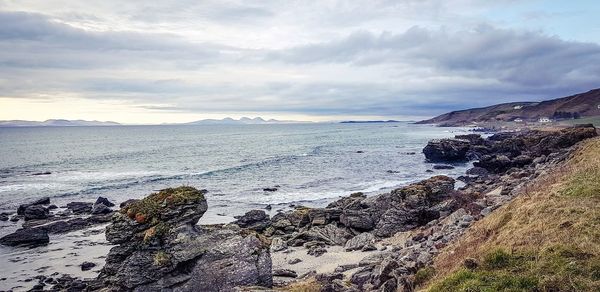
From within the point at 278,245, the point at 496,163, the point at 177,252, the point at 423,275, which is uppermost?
the point at 177,252

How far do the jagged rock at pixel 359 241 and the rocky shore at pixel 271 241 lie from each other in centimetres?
7

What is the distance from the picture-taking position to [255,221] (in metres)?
39.4

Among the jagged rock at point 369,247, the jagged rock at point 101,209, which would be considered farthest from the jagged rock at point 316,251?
the jagged rock at point 101,209

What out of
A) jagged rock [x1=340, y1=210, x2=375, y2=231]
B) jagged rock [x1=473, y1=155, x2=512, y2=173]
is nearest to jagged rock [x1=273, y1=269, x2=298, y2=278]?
jagged rock [x1=340, y1=210, x2=375, y2=231]

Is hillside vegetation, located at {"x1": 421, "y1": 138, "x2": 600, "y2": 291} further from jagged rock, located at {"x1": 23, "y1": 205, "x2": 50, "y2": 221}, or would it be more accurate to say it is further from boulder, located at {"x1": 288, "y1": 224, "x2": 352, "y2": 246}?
jagged rock, located at {"x1": 23, "y1": 205, "x2": 50, "y2": 221}

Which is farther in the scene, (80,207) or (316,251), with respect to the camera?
(80,207)

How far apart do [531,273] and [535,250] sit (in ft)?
5.16

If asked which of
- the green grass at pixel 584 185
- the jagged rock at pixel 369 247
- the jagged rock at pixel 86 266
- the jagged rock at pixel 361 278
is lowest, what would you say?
the jagged rock at pixel 86 266

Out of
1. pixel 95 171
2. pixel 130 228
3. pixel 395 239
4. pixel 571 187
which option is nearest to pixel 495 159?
pixel 395 239

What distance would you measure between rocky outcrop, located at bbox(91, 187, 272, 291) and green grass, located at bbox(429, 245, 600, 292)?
8.61 m

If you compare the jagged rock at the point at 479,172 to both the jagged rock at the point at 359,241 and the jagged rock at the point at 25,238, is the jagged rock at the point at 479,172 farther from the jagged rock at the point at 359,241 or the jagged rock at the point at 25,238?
the jagged rock at the point at 25,238

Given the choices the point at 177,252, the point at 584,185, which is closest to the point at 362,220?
the point at 584,185

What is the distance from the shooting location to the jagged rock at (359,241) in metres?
30.0

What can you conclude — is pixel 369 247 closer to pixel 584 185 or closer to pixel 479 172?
pixel 584 185
